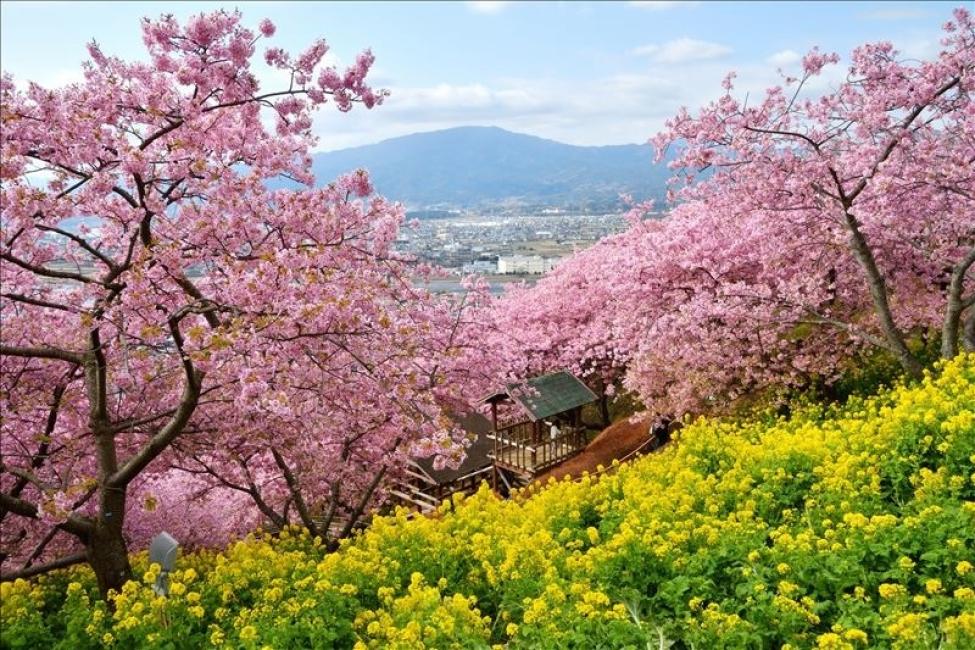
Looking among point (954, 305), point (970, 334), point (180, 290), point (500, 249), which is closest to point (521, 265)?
point (500, 249)

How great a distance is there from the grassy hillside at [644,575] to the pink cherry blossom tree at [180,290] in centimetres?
128

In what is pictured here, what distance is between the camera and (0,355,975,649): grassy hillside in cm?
618

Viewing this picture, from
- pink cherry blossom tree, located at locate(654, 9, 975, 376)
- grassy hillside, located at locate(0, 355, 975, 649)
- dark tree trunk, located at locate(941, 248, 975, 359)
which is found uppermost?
pink cherry blossom tree, located at locate(654, 9, 975, 376)

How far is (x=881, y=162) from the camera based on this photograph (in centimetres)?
1340

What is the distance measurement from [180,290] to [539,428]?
16.9 metres

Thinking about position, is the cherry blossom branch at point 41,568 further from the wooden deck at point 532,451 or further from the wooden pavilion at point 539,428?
the wooden deck at point 532,451

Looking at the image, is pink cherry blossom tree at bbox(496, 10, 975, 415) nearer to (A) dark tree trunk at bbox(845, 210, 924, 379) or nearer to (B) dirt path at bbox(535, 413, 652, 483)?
(A) dark tree trunk at bbox(845, 210, 924, 379)

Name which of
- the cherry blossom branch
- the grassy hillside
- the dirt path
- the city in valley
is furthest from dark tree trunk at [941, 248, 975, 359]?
the cherry blossom branch

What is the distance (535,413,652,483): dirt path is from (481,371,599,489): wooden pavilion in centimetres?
39

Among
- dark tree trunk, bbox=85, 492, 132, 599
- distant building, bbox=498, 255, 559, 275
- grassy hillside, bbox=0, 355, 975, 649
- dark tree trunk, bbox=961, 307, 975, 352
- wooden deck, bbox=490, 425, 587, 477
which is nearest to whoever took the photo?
grassy hillside, bbox=0, 355, 975, 649

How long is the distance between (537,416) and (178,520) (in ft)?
34.8

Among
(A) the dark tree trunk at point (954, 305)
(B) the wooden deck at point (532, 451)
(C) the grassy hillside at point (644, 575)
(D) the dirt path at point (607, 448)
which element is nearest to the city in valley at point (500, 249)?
(C) the grassy hillside at point (644, 575)

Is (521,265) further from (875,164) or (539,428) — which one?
(875,164)

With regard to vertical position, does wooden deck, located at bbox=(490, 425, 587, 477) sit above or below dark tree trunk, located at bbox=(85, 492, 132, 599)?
below
